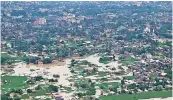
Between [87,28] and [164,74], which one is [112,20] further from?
[164,74]

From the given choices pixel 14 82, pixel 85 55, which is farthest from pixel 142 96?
pixel 85 55

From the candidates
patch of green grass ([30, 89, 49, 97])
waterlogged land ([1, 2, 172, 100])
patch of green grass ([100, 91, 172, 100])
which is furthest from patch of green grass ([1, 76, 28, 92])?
patch of green grass ([100, 91, 172, 100])

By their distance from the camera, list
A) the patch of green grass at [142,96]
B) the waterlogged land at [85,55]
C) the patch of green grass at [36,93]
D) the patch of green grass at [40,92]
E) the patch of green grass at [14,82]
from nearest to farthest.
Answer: the patch of green grass at [142,96] → the patch of green grass at [36,93] → the patch of green grass at [40,92] → the waterlogged land at [85,55] → the patch of green grass at [14,82]

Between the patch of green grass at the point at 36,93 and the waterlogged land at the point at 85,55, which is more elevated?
the patch of green grass at the point at 36,93

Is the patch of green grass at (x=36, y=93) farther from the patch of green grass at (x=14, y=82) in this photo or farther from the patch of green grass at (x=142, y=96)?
the patch of green grass at (x=142, y=96)

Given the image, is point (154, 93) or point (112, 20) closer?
point (154, 93)

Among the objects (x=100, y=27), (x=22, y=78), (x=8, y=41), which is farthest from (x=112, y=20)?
(x=22, y=78)

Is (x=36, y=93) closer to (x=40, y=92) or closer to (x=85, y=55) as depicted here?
(x=40, y=92)

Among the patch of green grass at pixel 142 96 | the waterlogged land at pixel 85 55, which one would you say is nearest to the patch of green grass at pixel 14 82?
the waterlogged land at pixel 85 55

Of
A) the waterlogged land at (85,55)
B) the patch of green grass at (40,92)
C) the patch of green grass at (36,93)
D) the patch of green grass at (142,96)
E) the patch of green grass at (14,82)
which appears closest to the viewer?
the patch of green grass at (142,96)
